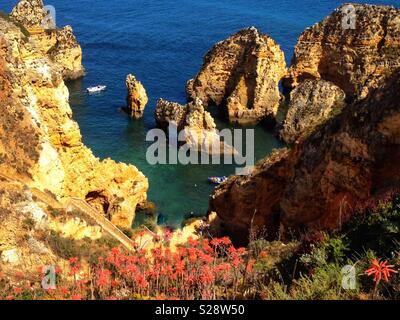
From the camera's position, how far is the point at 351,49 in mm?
65500

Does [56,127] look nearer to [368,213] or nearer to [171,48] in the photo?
[368,213]

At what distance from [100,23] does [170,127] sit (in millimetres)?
46495

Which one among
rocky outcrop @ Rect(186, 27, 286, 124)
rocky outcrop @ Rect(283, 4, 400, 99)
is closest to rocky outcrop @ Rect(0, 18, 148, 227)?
rocky outcrop @ Rect(186, 27, 286, 124)

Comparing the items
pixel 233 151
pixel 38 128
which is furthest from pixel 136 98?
pixel 38 128

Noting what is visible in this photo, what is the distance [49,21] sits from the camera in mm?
81750

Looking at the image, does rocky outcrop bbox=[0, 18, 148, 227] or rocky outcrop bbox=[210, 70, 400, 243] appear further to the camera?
rocky outcrop bbox=[0, 18, 148, 227]

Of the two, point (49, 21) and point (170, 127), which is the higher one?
point (49, 21)

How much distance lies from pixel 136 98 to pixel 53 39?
22.1 metres

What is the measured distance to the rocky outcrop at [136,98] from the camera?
63312 millimetres

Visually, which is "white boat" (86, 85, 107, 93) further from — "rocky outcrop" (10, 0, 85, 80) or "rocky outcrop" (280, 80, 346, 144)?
"rocky outcrop" (280, 80, 346, 144)

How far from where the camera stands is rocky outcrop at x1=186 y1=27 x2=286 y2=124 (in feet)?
211

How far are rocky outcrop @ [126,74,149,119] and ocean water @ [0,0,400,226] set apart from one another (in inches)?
45.3

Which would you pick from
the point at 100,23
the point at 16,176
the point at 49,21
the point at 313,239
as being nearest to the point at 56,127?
the point at 16,176

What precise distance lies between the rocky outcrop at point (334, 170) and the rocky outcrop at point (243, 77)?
32.1m
